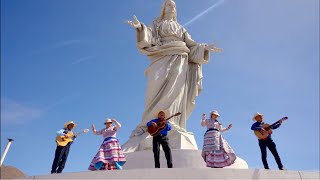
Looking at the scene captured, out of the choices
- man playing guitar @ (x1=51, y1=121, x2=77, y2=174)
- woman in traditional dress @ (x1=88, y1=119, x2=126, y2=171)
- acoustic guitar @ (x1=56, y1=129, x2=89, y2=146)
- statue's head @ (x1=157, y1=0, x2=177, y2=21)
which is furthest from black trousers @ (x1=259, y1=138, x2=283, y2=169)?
statue's head @ (x1=157, y1=0, x2=177, y2=21)

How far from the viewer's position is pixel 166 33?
37.7 feet

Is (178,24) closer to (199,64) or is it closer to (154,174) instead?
(199,64)

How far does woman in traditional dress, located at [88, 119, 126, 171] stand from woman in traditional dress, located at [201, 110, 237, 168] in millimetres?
1886

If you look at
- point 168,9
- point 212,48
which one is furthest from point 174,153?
point 168,9

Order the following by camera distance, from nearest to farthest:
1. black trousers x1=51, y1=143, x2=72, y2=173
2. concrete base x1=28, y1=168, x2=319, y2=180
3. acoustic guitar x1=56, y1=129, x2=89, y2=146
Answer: concrete base x1=28, y1=168, x2=319, y2=180
black trousers x1=51, y1=143, x2=72, y2=173
acoustic guitar x1=56, y1=129, x2=89, y2=146

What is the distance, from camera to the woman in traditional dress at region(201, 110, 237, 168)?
24.8ft

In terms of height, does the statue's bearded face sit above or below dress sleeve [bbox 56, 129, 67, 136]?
above

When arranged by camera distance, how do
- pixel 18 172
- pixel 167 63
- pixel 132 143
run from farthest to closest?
pixel 18 172
pixel 167 63
pixel 132 143

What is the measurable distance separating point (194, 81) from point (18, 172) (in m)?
13.8

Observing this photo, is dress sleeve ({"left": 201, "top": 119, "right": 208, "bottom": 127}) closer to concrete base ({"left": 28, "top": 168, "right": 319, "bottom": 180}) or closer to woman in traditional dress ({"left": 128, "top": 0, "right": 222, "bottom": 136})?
concrete base ({"left": 28, "top": 168, "right": 319, "bottom": 180})

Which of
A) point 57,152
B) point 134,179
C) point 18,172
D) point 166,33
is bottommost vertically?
point 134,179

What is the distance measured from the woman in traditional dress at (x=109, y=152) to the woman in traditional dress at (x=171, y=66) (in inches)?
100

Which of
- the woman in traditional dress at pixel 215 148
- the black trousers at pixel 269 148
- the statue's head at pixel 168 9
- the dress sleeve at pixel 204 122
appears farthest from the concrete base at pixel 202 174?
the statue's head at pixel 168 9

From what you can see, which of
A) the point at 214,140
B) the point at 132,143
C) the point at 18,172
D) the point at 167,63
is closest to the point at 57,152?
the point at 132,143
